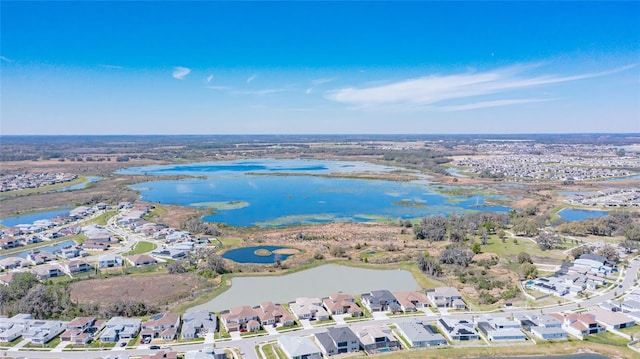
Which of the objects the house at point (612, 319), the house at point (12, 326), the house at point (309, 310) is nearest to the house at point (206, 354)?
the house at point (309, 310)

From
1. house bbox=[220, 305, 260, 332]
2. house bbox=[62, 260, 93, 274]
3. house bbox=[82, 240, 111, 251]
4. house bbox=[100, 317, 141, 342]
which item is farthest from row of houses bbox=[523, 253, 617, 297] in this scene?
house bbox=[82, 240, 111, 251]

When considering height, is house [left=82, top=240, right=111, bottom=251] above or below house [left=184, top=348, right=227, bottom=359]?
above

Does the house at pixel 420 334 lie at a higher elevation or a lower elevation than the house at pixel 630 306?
lower

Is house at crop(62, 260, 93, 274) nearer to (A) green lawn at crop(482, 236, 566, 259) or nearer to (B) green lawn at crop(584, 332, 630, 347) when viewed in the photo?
(A) green lawn at crop(482, 236, 566, 259)

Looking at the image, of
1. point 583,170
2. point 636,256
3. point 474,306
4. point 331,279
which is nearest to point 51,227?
point 331,279

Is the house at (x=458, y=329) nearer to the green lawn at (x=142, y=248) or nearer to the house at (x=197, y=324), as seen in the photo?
the house at (x=197, y=324)

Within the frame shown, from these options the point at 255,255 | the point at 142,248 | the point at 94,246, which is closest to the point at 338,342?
the point at 255,255
